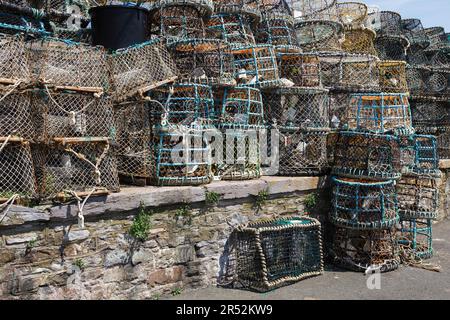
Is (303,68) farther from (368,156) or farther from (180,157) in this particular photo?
(180,157)

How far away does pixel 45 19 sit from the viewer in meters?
6.31

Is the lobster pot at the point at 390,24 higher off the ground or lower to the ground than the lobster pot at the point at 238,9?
higher

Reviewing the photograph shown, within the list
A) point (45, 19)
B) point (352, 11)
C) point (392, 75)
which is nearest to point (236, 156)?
point (45, 19)

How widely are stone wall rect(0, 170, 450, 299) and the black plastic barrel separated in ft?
7.49

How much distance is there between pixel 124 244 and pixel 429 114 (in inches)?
339

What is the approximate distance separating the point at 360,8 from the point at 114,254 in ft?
26.7

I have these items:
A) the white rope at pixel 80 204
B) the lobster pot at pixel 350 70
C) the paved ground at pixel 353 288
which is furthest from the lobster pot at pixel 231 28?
the white rope at pixel 80 204

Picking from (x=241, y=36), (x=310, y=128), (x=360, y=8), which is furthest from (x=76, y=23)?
(x=360, y=8)

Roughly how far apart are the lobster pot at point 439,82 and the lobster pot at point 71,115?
8.60 meters

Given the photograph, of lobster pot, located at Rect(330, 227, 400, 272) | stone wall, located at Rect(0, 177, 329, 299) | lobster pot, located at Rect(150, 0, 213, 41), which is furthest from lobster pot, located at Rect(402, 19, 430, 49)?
stone wall, located at Rect(0, 177, 329, 299)

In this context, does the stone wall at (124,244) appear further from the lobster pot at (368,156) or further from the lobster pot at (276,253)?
the lobster pot at (368,156)

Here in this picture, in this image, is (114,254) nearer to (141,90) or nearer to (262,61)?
(141,90)

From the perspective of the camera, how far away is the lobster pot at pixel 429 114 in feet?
33.2

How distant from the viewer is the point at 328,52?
7.40m
